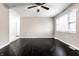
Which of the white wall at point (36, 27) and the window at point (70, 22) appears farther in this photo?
the white wall at point (36, 27)

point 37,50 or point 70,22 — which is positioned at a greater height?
point 70,22

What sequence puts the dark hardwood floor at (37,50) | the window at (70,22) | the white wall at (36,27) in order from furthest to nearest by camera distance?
the white wall at (36,27)
the window at (70,22)
the dark hardwood floor at (37,50)

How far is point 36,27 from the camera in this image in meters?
9.69

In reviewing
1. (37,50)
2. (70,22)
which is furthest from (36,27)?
(37,50)

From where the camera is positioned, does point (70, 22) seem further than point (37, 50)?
Yes

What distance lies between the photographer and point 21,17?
9680mm

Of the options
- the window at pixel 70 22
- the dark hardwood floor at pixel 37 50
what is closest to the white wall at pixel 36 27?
the window at pixel 70 22

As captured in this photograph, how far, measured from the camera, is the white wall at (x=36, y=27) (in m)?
9.02

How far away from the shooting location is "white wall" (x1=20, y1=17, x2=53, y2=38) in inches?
355

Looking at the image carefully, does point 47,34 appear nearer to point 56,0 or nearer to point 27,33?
point 27,33

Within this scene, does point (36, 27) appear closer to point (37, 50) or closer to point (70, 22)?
point (70, 22)

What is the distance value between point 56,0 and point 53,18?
850 cm

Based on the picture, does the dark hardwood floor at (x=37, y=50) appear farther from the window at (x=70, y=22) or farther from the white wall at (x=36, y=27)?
the white wall at (x=36, y=27)

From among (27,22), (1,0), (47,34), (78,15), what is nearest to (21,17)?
(27,22)
